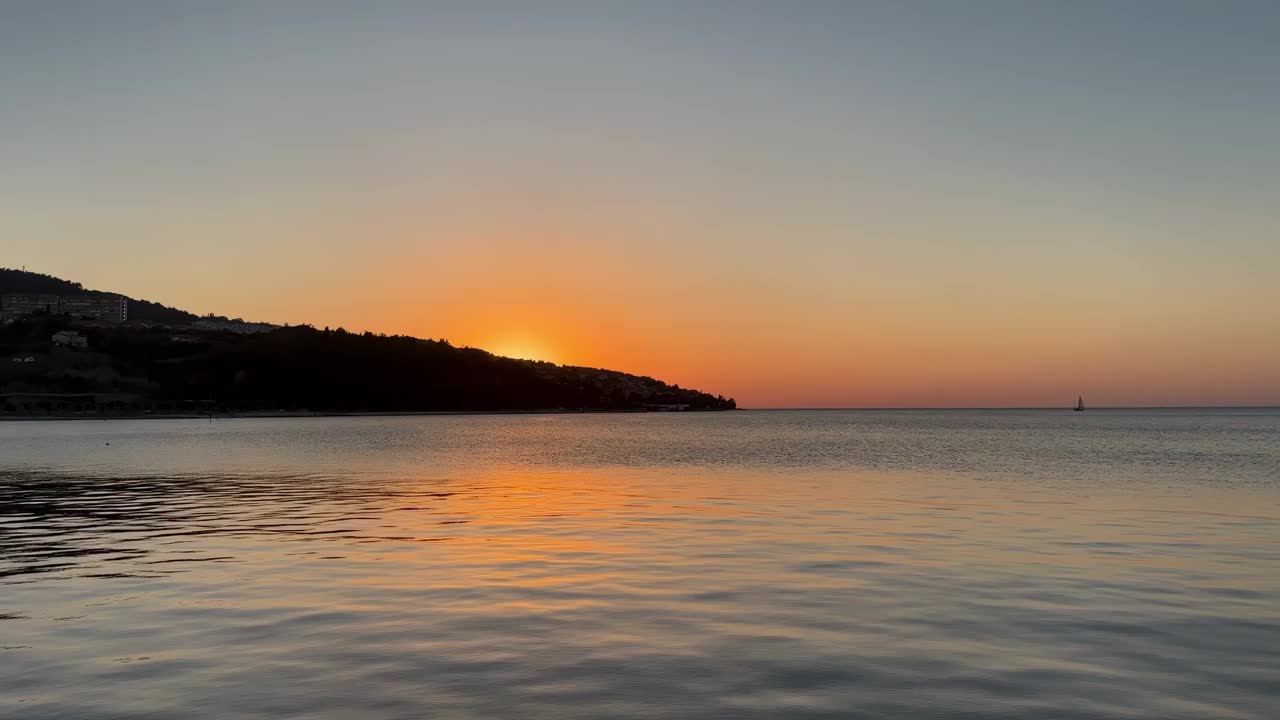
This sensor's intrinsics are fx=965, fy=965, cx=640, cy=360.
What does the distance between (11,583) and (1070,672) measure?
2232 cm

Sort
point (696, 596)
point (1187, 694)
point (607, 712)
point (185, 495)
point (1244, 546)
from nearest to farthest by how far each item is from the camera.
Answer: point (607, 712)
point (1187, 694)
point (696, 596)
point (1244, 546)
point (185, 495)

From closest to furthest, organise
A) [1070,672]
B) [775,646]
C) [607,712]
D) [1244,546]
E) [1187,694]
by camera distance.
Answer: [607,712]
[1187,694]
[1070,672]
[775,646]
[1244,546]

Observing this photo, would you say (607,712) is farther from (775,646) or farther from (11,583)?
(11,583)

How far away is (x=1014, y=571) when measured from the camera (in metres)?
23.7

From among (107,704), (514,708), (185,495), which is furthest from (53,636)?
(185,495)

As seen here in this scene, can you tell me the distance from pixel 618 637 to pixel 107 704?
7551 millimetres

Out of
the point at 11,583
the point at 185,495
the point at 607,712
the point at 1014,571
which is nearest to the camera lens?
the point at 607,712

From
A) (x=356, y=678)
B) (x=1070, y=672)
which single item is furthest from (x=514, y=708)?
(x=1070, y=672)

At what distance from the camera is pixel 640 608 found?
18.9m

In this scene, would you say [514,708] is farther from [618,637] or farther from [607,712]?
[618,637]

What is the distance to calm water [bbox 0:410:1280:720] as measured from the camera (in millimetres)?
12805

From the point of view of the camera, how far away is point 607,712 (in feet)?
39.2

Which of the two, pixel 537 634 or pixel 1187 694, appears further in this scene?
pixel 537 634

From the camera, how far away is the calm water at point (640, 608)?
1280 cm
